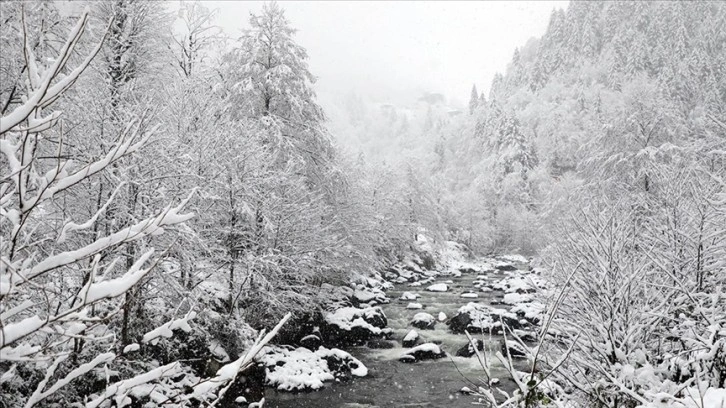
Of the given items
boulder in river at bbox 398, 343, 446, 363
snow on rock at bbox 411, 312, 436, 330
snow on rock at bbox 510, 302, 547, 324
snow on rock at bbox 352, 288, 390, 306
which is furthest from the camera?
snow on rock at bbox 352, 288, 390, 306

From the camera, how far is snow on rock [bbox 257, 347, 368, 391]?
1201cm

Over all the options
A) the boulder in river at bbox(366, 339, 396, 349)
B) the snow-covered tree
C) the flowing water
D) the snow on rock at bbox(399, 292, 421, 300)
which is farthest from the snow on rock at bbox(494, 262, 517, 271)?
the snow-covered tree

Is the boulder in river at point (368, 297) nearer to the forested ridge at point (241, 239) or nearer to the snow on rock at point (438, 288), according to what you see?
the forested ridge at point (241, 239)

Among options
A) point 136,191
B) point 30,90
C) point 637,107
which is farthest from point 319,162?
point 30,90

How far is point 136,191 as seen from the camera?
30.6ft

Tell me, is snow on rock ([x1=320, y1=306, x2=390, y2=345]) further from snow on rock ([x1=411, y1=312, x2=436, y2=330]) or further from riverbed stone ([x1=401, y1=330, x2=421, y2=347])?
snow on rock ([x1=411, y1=312, x2=436, y2=330])

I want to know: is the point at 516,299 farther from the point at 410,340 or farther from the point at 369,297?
the point at 410,340

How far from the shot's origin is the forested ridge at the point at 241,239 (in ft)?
6.05

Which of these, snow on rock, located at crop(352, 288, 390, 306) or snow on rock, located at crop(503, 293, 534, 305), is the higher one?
snow on rock, located at crop(352, 288, 390, 306)

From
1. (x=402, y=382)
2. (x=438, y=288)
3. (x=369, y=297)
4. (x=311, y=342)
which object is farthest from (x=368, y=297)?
(x=402, y=382)

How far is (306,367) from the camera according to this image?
1271 centimetres

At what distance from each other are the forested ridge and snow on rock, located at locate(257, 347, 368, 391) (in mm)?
68

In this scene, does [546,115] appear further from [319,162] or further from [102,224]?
[102,224]

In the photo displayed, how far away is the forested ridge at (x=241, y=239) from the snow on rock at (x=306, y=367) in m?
0.07
